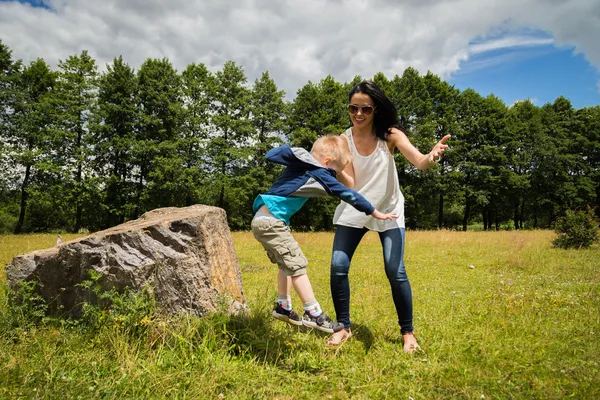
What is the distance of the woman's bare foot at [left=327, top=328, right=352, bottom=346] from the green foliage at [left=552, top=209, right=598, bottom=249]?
1246 centimetres

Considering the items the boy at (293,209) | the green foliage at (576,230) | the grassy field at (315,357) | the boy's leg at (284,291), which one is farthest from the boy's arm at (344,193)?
the green foliage at (576,230)

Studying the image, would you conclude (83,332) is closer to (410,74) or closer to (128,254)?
(128,254)

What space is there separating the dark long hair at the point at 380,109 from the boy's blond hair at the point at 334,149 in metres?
0.44

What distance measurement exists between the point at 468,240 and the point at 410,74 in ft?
73.4

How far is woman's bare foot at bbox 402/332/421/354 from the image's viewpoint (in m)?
3.44

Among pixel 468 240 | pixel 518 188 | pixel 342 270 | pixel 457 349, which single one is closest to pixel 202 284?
pixel 342 270

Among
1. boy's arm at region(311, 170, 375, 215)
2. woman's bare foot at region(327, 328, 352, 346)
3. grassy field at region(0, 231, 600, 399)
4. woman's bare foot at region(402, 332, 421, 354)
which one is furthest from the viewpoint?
woman's bare foot at region(327, 328, 352, 346)

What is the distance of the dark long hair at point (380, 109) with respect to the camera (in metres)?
3.48

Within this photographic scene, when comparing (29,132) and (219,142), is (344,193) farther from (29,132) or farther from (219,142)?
(29,132)

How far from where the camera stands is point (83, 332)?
336cm

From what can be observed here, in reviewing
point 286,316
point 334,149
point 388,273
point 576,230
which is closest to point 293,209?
point 334,149

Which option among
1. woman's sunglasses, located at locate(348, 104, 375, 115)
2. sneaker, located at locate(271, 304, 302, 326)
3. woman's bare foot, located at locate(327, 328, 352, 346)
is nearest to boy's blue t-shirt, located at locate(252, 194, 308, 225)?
sneaker, located at locate(271, 304, 302, 326)

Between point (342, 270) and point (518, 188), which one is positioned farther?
point (518, 188)

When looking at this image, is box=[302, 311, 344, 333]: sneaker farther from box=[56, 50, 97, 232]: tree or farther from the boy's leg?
box=[56, 50, 97, 232]: tree
